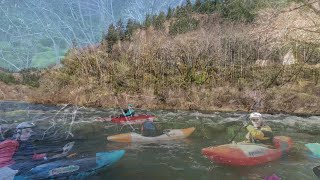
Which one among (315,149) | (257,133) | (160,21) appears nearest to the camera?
(257,133)

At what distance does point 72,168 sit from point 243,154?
5192 millimetres

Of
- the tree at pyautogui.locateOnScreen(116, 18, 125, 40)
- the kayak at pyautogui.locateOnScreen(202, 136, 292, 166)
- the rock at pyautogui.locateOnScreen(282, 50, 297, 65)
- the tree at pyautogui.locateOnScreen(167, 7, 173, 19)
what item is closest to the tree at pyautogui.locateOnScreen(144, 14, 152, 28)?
the tree at pyautogui.locateOnScreen(116, 18, 125, 40)

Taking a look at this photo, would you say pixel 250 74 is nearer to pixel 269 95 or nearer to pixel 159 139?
pixel 269 95

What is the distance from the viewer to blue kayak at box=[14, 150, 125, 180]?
387 inches

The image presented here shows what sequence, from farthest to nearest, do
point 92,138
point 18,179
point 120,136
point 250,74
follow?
1. point 250,74
2. point 92,138
3. point 120,136
4. point 18,179

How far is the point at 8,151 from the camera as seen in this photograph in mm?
11711

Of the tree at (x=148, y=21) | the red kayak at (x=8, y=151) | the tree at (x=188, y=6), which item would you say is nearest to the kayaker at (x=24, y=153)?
the red kayak at (x=8, y=151)

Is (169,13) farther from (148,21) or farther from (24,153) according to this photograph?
(24,153)

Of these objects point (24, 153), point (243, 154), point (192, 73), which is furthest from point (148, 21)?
point (243, 154)

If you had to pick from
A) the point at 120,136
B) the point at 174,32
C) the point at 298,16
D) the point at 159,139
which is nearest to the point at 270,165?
the point at 159,139

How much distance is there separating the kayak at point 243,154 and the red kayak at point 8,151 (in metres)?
6.27

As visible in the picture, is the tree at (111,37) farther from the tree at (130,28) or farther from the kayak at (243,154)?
the kayak at (243,154)

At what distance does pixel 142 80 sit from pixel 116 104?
16.5ft

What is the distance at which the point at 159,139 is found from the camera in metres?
15.5
